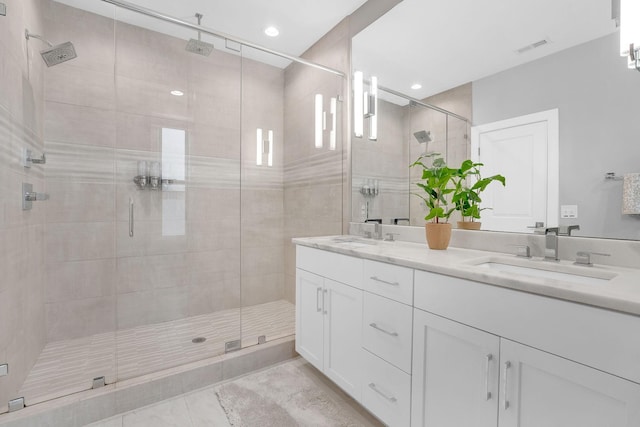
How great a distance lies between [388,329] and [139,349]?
5.62ft

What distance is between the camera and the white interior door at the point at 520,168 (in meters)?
1.32

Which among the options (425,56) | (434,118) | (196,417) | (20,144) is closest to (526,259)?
(434,118)

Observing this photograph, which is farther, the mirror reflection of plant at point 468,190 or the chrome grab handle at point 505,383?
the mirror reflection of plant at point 468,190

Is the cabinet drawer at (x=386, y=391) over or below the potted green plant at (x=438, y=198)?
below

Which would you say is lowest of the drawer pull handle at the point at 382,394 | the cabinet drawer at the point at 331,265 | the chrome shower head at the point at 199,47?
the drawer pull handle at the point at 382,394

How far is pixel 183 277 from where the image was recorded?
8.09 feet

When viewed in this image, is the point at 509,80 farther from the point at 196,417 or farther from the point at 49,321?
the point at 49,321

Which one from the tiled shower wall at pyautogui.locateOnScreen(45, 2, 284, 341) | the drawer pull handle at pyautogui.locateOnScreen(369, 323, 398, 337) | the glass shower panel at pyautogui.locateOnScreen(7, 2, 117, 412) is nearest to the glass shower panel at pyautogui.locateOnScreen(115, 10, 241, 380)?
the tiled shower wall at pyautogui.locateOnScreen(45, 2, 284, 341)

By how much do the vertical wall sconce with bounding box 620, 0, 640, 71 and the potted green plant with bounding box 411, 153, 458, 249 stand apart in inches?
29.0

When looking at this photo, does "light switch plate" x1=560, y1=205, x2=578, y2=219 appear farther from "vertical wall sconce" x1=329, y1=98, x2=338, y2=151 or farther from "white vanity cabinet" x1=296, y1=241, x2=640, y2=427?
"vertical wall sconce" x1=329, y1=98, x2=338, y2=151

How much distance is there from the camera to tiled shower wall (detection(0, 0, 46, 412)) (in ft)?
5.01

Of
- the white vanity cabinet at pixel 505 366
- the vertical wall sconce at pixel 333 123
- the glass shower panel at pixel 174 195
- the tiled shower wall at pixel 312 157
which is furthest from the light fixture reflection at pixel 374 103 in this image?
the white vanity cabinet at pixel 505 366

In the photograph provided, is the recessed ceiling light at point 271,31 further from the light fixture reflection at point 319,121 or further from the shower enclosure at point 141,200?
the light fixture reflection at point 319,121

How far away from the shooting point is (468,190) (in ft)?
5.32
